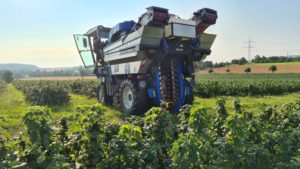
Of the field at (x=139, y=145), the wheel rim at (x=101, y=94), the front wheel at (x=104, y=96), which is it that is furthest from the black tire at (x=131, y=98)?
the field at (x=139, y=145)

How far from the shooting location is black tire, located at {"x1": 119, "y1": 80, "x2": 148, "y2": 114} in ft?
28.6

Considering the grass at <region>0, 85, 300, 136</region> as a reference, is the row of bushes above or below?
above

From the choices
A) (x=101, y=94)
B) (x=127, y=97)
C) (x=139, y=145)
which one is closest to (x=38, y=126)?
(x=139, y=145)

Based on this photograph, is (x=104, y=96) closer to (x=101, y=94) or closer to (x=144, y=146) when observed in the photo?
(x=101, y=94)

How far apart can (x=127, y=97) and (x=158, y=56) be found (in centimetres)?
208

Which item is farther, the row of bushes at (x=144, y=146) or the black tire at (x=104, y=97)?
the black tire at (x=104, y=97)

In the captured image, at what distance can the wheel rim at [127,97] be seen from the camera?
31.0 ft

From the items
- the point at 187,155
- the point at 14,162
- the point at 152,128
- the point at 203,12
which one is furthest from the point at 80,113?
the point at 203,12

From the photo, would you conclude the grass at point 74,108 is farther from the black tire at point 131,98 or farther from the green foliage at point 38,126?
the green foliage at point 38,126

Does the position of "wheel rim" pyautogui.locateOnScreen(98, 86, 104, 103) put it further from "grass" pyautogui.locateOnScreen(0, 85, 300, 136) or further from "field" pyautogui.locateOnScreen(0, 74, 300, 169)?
"field" pyautogui.locateOnScreen(0, 74, 300, 169)

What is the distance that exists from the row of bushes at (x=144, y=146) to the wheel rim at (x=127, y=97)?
18.0 ft

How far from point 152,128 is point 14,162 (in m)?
1.69

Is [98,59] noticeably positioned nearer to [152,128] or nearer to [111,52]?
[111,52]

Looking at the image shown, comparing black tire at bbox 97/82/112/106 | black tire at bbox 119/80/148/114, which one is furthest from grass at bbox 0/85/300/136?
black tire at bbox 97/82/112/106
